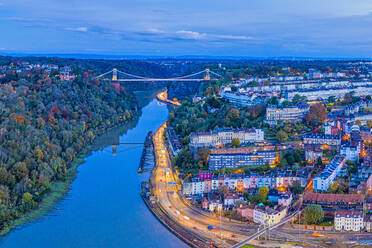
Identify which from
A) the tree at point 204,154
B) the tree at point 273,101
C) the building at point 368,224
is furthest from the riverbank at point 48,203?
the tree at point 273,101

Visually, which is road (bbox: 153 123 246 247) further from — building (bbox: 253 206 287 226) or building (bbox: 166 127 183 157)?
building (bbox: 253 206 287 226)

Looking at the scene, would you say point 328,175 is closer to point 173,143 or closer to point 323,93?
point 173,143

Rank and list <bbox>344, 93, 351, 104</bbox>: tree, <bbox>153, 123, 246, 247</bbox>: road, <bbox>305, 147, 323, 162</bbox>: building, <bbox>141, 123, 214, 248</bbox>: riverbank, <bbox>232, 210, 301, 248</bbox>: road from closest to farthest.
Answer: <bbox>232, 210, 301, 248</bbox>: road < <bbox>141, 123, 214, 248</bbox>: riverbank < <bbox>153, 123, 246, 247</bbox>: road < <bbox>305, 147, 323, 162</bbox>: building < <bbox>344, 93, 351, 104</bbox>: tree

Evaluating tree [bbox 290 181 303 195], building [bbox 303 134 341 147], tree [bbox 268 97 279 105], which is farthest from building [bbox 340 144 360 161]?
tree [bbox 268 97 279 105]

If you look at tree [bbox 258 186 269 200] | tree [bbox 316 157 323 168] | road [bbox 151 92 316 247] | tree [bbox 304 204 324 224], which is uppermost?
tree [bbox 316 157 323 168]

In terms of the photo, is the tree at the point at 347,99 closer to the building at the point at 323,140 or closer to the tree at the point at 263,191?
the building at the point at 323,140

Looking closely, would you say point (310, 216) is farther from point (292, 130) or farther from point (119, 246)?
point (292, 130)

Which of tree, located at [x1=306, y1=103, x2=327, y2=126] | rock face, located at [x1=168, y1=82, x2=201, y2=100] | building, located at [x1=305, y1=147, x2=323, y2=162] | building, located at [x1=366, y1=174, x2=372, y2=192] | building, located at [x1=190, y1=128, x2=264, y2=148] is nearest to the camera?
building, located at [x1=366, y1=174, x2=372, y2=192]
